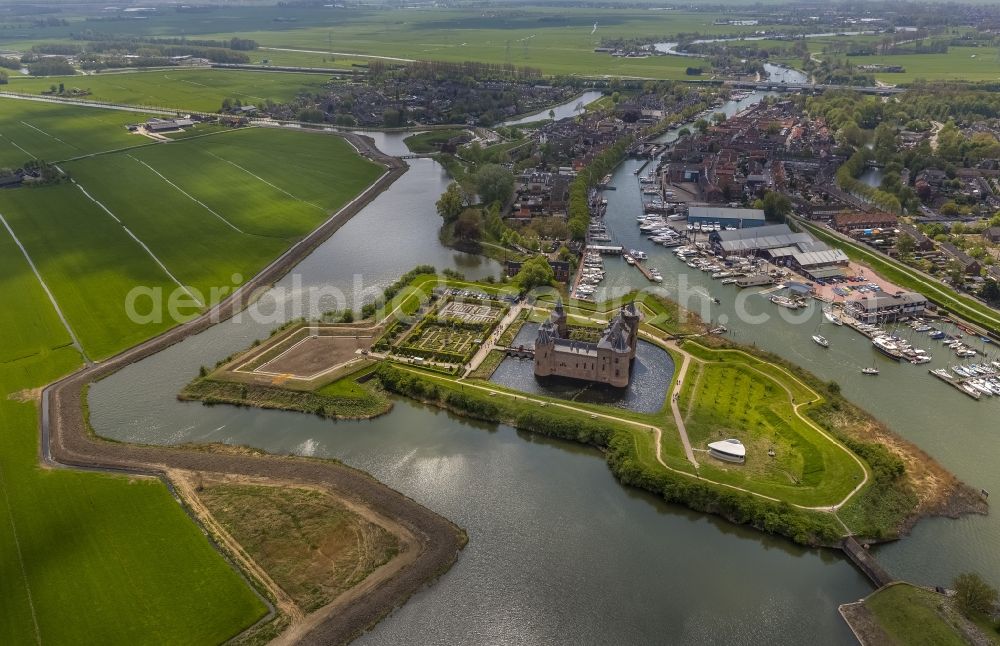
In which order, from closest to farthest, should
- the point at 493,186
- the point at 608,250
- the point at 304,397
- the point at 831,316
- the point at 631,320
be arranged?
1. the point at 304,397
2. the point at 631,320
3. the point at 831,316
4. the point at 608,250
5. the point at 493,186

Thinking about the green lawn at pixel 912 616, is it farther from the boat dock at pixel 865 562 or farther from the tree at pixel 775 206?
the tree at pixel 775 206

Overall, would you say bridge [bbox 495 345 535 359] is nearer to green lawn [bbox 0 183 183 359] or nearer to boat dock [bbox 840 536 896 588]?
boat dock [bbox 840 536 896 588]

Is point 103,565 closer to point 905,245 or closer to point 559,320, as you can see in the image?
point 559,320

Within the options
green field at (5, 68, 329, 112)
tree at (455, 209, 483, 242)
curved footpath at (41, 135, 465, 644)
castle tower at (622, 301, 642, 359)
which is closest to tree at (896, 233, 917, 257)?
castle tower at (622, 301, 642, 359)

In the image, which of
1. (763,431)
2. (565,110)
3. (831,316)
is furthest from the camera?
(565,110)

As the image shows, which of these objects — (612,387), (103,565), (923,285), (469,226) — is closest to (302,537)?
(103,565)
